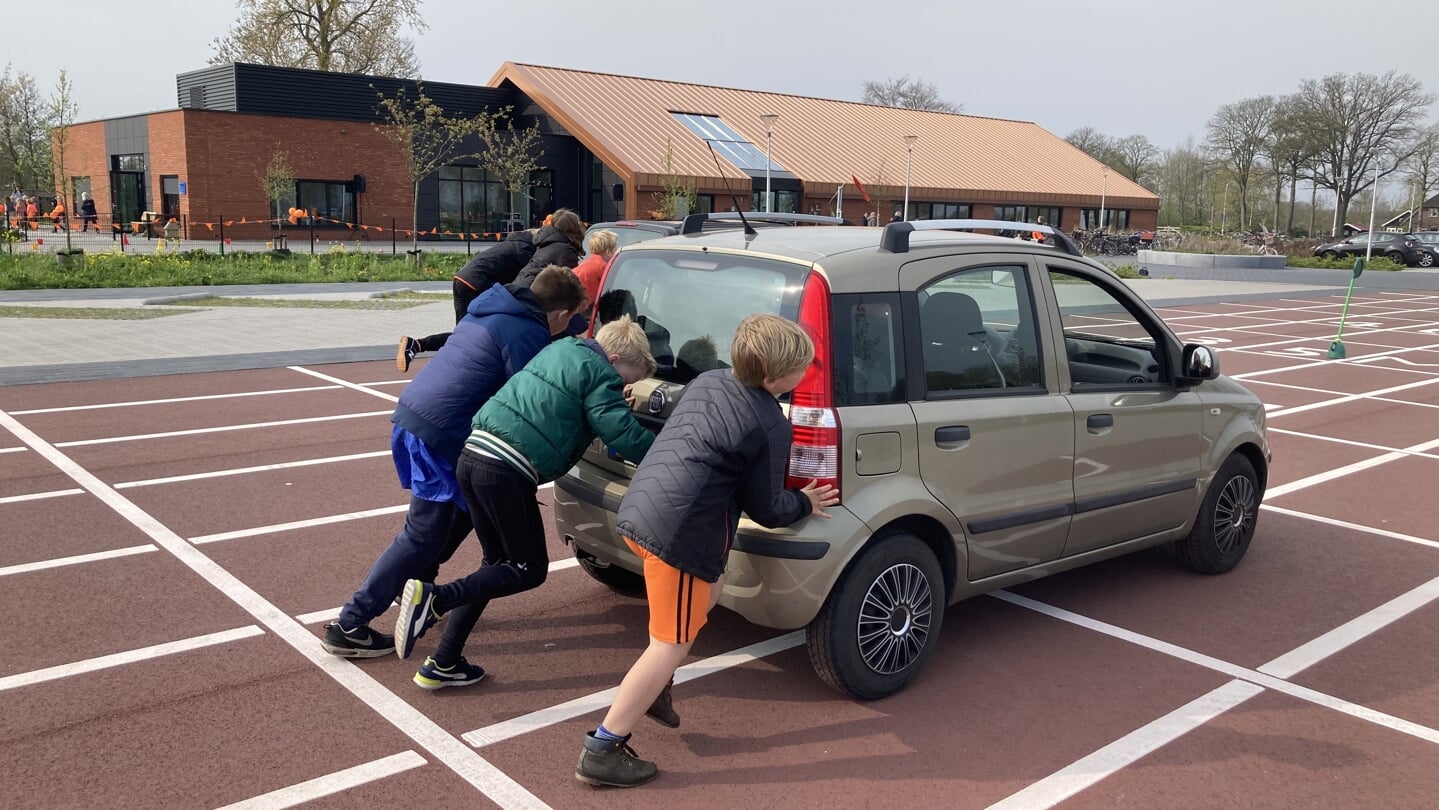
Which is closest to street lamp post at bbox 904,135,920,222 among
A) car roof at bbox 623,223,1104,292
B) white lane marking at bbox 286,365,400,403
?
white lane marking at bbox 286,365,400,403

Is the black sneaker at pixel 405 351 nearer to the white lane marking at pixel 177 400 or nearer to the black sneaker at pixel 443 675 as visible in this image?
the black sneaker at pixel 443 675

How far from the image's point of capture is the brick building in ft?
136

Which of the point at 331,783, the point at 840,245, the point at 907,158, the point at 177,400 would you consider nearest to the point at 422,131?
the point at 907,158

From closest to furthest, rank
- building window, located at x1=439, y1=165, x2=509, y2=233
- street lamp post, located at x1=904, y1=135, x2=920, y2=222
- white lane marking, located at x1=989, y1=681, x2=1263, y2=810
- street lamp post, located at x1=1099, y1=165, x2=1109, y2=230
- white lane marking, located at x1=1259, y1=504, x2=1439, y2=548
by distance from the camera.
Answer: white lane marking, located at x1=989, y1=681, x2=1263, y2=810, white lane marking, located at x1=1259, y1=504, x2=1439, y2=548, building window, located at x1=439, y1=165, x2=509, y2=233, street lamp post, located at x1=904, y1=135, x2=920, y2=222, street lamp post, located at x1=1099, y1=165, x2=1109, y2=230

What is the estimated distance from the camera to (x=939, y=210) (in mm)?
50812

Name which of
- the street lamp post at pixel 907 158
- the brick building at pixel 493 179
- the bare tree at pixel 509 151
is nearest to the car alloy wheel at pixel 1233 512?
the brick building at pixel 493 179

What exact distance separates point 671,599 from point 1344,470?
738 cm

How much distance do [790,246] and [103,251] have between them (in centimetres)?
2869

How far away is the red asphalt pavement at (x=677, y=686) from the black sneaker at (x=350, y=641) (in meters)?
Result: 0.06

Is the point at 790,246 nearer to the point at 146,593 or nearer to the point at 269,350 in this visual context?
the point at 146,593

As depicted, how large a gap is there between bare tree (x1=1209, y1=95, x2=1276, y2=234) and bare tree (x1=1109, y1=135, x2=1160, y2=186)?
8.23m

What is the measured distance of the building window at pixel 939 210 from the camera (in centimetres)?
4996

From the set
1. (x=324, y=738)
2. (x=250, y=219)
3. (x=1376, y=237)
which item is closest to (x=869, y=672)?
(x=324, y=738)

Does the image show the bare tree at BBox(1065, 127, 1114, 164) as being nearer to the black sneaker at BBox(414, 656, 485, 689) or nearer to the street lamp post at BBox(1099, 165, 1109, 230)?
the street lamp post at BBox(1099, 165, 1109, 230)
